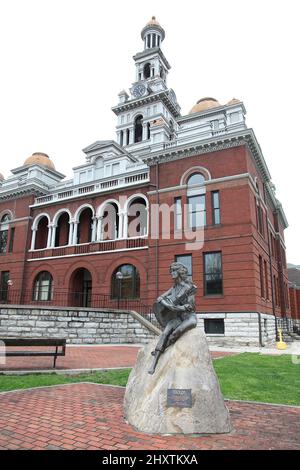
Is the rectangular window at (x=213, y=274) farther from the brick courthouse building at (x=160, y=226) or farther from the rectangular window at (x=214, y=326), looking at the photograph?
the rectangular window at (x=214, y=326)

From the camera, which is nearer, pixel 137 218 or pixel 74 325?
pixel 74 325

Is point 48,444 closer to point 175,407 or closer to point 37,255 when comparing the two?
point 175,407

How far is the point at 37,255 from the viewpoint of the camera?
1185 inches

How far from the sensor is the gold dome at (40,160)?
34375 mm

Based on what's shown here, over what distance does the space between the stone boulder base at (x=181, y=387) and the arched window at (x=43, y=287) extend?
958 inches

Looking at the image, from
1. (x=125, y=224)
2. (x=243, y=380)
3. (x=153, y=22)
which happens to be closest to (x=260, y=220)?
(x=125, y=224)

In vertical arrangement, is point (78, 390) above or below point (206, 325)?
below

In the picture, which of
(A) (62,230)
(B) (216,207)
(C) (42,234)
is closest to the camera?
(B) (216,207)

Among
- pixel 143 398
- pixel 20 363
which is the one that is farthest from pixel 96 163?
pixel 143 398

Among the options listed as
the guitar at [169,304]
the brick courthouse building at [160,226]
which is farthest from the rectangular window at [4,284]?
the guitar at [169,304]

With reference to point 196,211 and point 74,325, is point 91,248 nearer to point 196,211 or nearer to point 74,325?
point 196,211

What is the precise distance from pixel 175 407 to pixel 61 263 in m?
24.7

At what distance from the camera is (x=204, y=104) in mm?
31000

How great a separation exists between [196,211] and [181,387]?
19.0m
